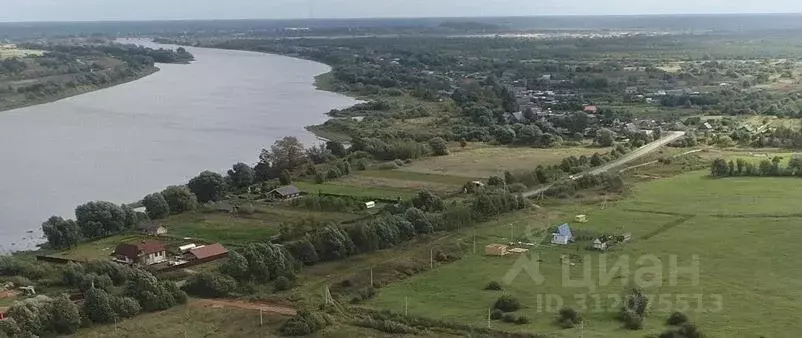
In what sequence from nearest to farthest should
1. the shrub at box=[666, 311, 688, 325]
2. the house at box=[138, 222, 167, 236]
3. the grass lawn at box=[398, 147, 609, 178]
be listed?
the shrub at box=[666, 311, 688, 325], the house at box=[138, 222, 167, 236], the grass lawn at box=[398, 147, 609, 178]

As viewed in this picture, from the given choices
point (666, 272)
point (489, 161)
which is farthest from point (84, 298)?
point (489, 161)

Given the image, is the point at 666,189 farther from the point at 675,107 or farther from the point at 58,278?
the point at 675,107

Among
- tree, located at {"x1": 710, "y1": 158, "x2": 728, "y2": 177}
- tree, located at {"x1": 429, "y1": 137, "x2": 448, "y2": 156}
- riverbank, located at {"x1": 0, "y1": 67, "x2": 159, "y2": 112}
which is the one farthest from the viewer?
riverbank, located at {"x1": 0, "y1": 67, "x2": 159, "y2": 112}

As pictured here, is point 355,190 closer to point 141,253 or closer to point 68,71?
point 141,253

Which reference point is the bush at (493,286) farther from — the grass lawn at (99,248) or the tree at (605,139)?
the tree at (605,139)

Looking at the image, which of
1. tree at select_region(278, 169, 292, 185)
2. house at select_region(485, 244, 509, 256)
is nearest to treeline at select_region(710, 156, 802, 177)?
house at select_region(485, 244, 509, 256)

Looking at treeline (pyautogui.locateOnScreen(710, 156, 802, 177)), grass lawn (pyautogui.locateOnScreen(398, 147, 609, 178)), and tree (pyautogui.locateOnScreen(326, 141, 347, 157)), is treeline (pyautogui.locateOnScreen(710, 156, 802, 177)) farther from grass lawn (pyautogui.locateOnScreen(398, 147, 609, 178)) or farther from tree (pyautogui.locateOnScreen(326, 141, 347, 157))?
tree (pyautogui.locateOnScreen(326, 141, 347, 157))
